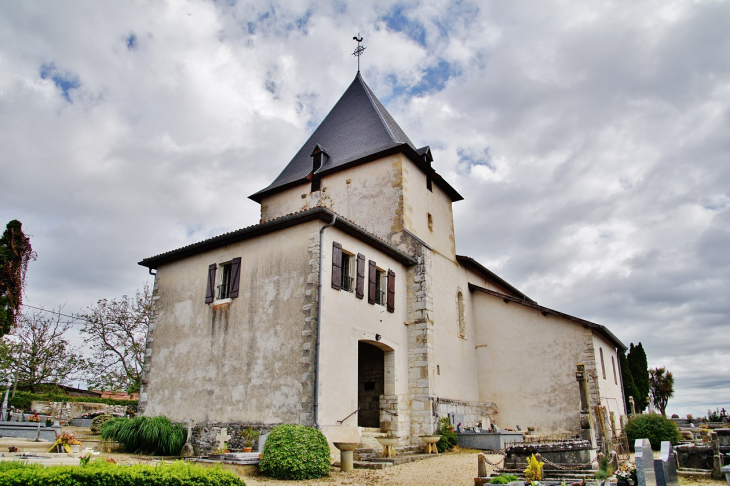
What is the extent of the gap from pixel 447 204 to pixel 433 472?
38.9 ft

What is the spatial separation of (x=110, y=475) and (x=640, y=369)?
3088 centimetres

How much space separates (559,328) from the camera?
17812mm

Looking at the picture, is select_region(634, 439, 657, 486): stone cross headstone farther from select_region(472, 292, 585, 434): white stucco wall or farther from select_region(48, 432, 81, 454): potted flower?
select_region(472, 292, 585, 434): white stucco wall

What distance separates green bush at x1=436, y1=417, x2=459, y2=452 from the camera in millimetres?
14336

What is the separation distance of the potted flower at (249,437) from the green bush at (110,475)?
569 cm

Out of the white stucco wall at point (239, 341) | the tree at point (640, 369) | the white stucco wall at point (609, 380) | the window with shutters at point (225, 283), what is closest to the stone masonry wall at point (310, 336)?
the white stucco wall at point (239, 341)

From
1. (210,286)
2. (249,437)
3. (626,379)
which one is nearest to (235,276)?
(210,286)

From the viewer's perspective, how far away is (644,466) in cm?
676

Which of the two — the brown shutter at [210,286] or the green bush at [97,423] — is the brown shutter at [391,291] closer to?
the brown shutter at [210,286]

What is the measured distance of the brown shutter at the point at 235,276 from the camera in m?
14.0

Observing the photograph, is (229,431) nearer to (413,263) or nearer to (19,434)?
(19,434)

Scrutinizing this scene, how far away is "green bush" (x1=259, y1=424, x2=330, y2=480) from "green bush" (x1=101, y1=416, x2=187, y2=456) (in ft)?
13.3

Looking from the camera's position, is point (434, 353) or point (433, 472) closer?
point (433, 472)

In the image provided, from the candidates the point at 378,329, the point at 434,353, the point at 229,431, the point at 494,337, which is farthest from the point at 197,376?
the point at 494,337
